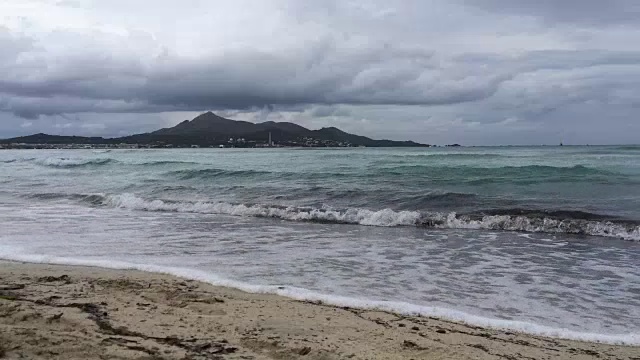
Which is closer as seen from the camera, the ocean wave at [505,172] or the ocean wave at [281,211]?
the ocean wave at [281,211]

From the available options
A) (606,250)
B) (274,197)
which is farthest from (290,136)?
(606,250)

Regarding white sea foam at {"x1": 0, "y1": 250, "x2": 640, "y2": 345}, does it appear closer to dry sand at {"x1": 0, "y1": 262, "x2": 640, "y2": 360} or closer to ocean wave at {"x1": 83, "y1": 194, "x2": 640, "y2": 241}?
dry sand at {"x1": 0, "y1": 262, "x2": 640, "y2": 360}

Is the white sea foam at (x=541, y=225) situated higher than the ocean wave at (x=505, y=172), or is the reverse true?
the ocean wave at (x=505, y=172)

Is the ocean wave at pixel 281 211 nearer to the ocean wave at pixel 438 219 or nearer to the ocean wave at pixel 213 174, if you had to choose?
the ocean wave at pixel 438 219

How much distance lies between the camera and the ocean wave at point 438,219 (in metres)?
13.9

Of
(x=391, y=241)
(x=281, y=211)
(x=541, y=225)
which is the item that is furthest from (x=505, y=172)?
(x=391, y=241)

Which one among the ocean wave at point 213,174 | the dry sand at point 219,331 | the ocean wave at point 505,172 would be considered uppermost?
the ocean wave at point 505,172

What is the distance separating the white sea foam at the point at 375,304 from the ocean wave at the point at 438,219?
313 inches

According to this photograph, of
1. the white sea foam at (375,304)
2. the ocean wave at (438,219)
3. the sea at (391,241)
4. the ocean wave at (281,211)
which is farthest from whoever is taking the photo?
the ocean wave at (281,211)

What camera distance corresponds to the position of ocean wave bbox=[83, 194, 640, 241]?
13.9 meters

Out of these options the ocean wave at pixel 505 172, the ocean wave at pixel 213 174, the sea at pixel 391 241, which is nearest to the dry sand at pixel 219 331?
the sea at pixel 391 241

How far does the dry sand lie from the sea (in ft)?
1.87

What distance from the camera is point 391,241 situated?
1205cm

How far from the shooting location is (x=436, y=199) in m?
18.7
